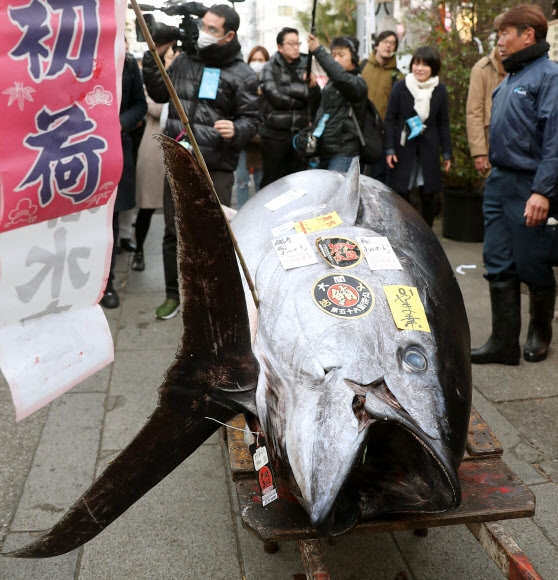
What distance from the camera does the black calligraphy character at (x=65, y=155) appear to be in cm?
199

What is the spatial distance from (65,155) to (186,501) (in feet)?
5.62

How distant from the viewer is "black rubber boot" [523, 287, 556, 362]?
4402 millimetres

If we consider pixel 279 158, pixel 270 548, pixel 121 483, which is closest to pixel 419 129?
pixel 279 158

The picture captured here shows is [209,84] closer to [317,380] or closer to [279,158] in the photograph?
[279,158]

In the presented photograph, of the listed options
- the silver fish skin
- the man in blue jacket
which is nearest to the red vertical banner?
the silver fish skin

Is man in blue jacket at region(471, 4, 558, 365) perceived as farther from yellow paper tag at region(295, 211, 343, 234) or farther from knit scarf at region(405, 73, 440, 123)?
knit scarf at region(405, 73, 440, 123)

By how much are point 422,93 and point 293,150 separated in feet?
4.61

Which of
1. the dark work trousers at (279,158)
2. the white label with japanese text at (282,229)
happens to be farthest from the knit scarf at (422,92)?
the white label with japanese text at (282,229)

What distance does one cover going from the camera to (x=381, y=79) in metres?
7.57

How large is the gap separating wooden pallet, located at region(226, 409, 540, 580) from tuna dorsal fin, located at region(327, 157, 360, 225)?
39.8 inches

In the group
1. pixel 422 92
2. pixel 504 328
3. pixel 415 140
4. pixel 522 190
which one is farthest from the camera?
pixel 415 140

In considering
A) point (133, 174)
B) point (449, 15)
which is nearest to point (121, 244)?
point (133, 174)

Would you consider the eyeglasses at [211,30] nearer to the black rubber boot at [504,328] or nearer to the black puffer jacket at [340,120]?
the black puffer jacket at [340,120]

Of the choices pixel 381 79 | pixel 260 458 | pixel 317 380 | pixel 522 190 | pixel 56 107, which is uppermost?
pixel 56 107
